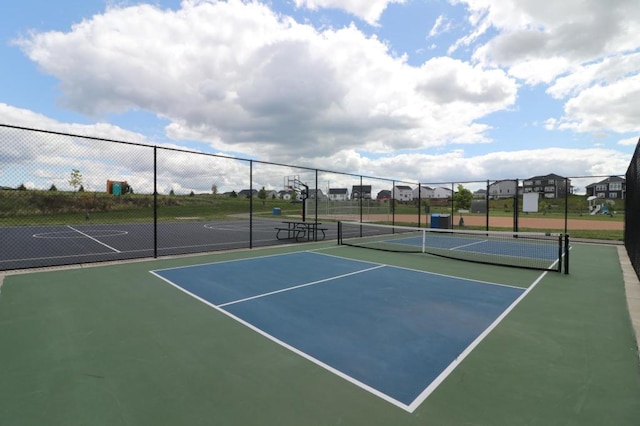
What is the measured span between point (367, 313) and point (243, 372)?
2.42 m

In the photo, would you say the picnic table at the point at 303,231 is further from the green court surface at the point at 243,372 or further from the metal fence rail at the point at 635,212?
the metal fence rail at the point at 635,212

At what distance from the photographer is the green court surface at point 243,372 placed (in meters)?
2.72

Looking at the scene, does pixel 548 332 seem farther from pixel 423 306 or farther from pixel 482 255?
pixel 482 255

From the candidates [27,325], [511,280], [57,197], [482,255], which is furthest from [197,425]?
[57,197]

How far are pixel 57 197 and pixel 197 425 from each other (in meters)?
29.5

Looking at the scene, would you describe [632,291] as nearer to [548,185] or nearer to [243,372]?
[243,372]

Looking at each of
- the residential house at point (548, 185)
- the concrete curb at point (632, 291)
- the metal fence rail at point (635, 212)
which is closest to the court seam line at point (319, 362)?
the concrete curb at point (632, 291)

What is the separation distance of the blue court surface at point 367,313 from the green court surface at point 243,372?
0.22m

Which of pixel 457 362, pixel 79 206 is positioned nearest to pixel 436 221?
pixel 457 362

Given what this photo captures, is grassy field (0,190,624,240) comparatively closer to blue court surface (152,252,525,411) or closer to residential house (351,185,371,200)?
residential house (351,185,371,200)

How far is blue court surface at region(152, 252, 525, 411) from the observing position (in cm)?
349

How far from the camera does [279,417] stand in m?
2.67

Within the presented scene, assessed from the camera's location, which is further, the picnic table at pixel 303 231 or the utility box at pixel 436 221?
the utility box at pixel 436 221

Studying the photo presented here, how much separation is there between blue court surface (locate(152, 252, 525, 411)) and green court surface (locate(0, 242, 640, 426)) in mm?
219
